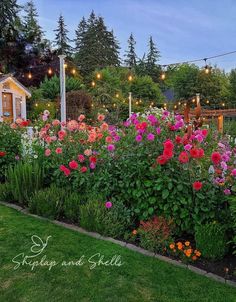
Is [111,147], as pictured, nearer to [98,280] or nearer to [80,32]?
[98,280]

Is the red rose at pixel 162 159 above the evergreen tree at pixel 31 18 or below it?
below

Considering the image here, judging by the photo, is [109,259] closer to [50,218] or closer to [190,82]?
[50,218]

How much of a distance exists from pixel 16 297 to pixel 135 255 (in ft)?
3.50

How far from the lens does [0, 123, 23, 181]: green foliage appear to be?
16.5 feet

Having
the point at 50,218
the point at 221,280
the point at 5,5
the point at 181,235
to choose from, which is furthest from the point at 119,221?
the point at 5,5

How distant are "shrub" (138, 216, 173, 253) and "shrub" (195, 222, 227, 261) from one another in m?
0.28

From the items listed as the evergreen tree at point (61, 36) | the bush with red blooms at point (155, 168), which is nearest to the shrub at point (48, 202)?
the bush with red blooms at point (155, 168)

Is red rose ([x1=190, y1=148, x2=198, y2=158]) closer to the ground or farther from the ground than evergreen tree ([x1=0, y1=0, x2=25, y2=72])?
closer to the ground

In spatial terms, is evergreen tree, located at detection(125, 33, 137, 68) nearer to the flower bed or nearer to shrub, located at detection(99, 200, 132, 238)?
the flower bed

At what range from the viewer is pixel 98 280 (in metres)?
2.41

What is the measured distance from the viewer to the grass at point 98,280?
2.22 metres

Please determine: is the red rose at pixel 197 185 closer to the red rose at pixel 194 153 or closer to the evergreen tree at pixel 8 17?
the red rose at pixel 194 153

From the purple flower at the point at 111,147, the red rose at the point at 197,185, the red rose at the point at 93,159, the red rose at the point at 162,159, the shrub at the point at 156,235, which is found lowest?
the shrub at the point at 156,235

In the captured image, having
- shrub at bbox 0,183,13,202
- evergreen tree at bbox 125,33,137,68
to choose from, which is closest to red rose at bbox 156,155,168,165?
shrub at bbox 0,183,13,202
